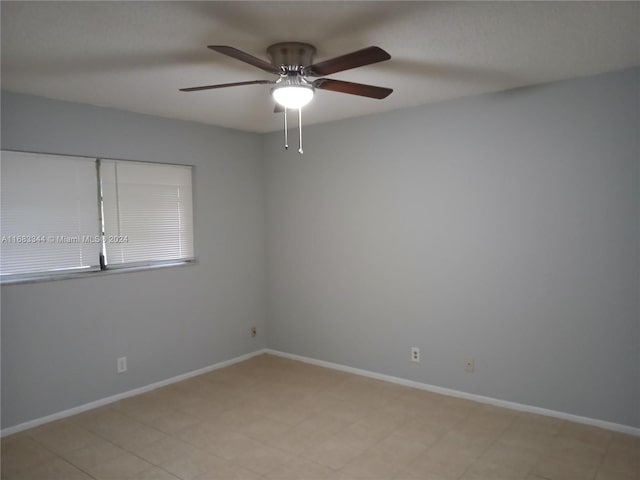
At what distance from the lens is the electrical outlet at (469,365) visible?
3.60 metres

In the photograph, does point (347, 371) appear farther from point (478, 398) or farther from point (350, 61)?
Answer: point (350, 61)

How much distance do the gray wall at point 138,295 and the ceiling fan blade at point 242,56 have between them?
6.62 ft

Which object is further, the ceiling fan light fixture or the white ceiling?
the ceiling fan light fixture

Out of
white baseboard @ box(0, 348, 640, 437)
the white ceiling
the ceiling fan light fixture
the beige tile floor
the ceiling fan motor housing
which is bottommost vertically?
the beige tile floor

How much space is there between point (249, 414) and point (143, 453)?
0.84 m

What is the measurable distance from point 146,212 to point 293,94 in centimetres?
218

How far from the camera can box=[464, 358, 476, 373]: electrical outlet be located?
11.8 feet

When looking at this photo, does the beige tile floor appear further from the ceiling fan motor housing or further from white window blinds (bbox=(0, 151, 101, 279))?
the ceiling fan motor housing

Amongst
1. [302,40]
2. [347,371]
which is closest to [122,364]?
[347,371]

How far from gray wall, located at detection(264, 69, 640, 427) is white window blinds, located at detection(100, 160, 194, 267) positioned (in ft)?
3.68

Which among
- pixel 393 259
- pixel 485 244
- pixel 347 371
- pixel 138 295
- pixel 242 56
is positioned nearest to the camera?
pixel 242 56

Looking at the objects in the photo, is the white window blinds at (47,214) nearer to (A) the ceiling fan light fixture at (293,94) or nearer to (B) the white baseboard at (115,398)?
(B) the white baseboard at (115,398)

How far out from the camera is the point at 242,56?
6.59ft

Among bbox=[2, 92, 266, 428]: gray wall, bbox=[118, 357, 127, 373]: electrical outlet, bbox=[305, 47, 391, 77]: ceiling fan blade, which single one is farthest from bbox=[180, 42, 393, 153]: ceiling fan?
bbox=[118, 357, 127, 373]: electrical outlet
